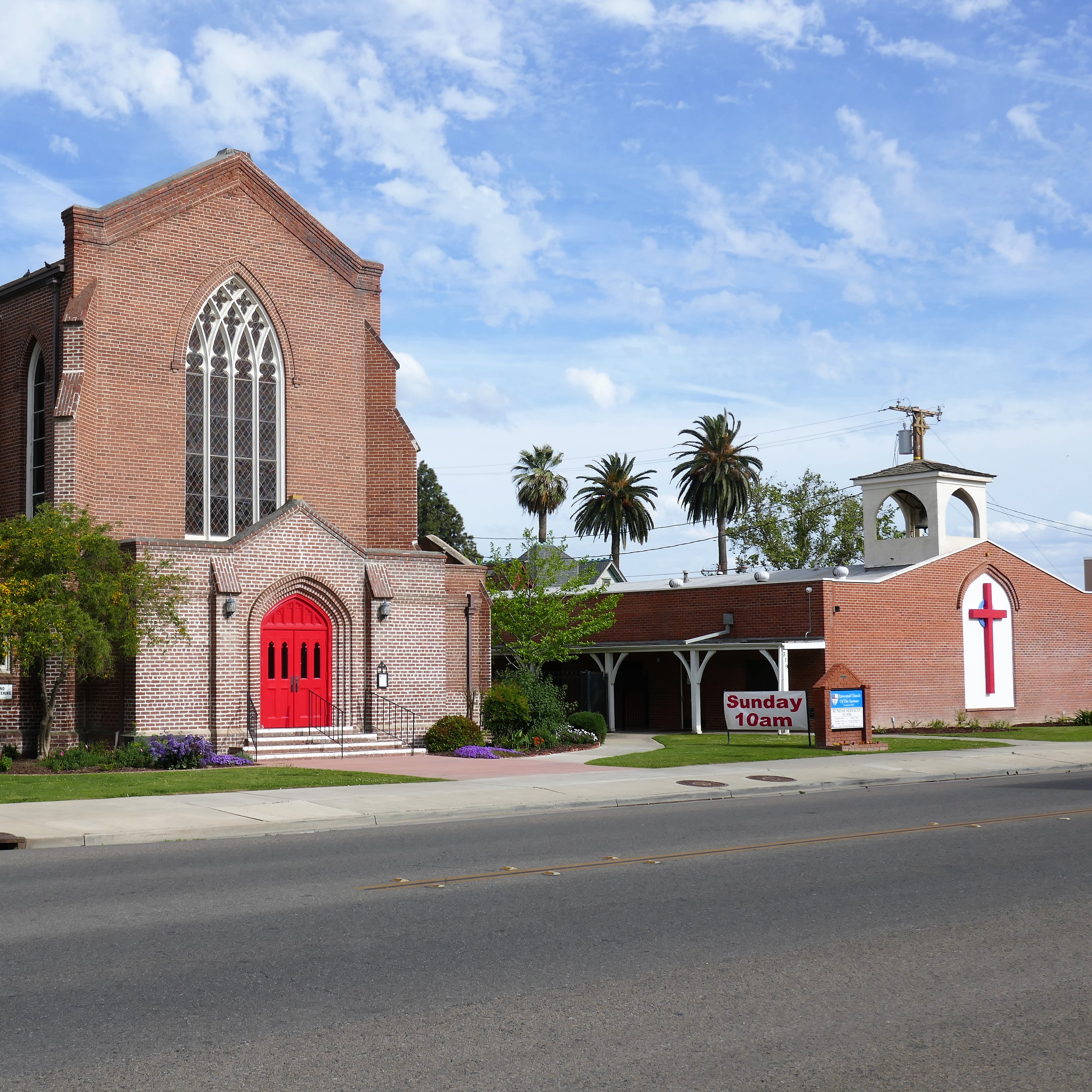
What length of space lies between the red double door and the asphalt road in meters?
12.9

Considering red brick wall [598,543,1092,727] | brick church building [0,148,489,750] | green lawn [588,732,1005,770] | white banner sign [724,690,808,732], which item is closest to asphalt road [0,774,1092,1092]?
green lawn [588,732,1005,770]

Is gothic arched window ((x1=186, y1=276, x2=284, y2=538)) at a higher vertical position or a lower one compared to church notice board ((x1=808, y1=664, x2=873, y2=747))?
higher

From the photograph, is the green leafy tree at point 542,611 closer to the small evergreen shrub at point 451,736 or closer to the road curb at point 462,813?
the small evergreen shrub at point 451,736

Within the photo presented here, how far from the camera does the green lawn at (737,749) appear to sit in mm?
24219

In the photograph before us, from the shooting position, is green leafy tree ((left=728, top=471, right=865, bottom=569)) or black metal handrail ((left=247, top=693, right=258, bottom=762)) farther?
green leafy tree ((left=728, top=471, right=865, bottom=569))

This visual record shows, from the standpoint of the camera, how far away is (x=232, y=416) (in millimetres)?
28031

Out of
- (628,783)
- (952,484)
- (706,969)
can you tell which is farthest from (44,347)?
(952,484)

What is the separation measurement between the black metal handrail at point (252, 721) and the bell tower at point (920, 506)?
70.1ft

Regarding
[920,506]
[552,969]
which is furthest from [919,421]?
[552,969]

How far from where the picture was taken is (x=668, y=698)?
40.0m

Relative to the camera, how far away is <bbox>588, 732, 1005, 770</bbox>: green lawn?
2422cm

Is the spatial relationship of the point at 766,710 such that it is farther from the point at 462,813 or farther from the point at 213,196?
the point at 213,196

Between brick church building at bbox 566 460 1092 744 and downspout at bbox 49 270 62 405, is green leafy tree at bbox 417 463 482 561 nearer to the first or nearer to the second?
brick church building at bbox 566 460 1092 744

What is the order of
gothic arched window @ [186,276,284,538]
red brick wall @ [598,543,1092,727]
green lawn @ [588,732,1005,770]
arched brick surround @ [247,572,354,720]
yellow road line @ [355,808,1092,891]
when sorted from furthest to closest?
red brick wall @ [598,543,1092,727], gothic arched window @ [186,276,284,538], arched brick surround @ [247,572,354,720], green lawn @ [588,732,1005,770], yellow road line @ [355,808,1092,891]
